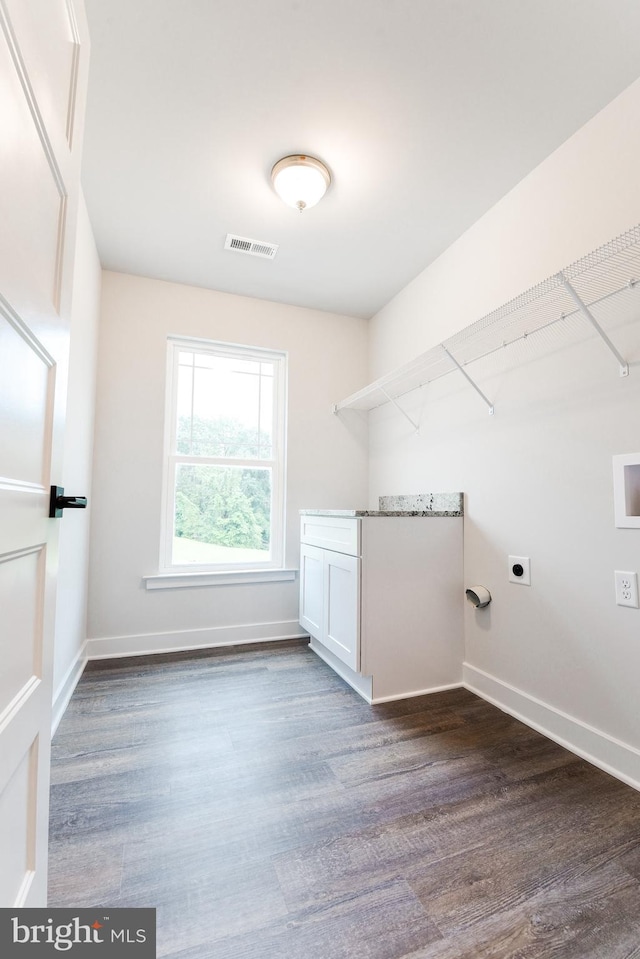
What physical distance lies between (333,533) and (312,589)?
51cm

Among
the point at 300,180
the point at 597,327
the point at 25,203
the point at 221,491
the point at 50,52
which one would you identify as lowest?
the point at 221,491

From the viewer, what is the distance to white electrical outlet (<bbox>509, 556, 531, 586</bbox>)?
1.95 metres

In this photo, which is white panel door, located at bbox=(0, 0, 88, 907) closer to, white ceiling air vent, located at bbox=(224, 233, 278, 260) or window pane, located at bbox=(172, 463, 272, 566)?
white ceiling air vent, located at bbox=(224, 233, 278, 260)

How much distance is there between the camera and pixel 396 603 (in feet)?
7.14

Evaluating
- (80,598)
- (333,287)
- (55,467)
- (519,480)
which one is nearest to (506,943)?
(55,467)

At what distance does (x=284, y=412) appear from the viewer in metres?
3.27

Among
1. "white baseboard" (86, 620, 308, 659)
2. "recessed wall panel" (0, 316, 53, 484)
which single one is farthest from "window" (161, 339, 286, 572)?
"recessed wall panel" (0, 316, 53, 484)

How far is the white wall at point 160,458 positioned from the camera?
9.05 ft

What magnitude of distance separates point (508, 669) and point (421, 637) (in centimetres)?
43

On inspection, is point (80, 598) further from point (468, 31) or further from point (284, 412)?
point (468, 31)

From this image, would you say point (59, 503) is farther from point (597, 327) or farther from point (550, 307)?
point (550, 307)

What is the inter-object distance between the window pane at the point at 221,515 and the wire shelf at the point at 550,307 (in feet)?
4.09

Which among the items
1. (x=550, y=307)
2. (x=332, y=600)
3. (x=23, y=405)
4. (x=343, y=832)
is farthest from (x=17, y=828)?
(x=550, y=307)

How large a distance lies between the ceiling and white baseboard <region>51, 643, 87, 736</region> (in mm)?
2444
